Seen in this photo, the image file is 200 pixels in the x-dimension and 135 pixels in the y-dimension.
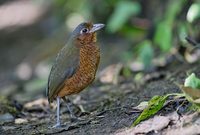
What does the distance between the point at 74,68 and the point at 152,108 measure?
3.65 ft

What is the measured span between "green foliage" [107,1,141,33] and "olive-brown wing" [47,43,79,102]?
3895 mm

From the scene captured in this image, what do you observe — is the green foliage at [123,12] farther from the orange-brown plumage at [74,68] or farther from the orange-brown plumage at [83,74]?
the orange-brown plumage at [83,74]

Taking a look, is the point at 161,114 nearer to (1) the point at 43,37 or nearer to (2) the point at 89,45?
(2) the point at 89,45

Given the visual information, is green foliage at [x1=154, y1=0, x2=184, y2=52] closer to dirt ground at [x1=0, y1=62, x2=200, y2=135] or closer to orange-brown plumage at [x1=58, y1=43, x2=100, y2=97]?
dirt ground at [x1=0, y1=62, x2=200, y2=135]

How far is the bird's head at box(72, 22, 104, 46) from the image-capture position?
586 cm

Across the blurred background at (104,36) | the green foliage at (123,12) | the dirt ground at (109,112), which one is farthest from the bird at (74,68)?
the green foliage at (123,12)

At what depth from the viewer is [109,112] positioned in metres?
5.63

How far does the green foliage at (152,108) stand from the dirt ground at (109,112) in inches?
4.0

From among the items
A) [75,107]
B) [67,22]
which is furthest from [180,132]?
[67,22]

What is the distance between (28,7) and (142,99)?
9.82 metres

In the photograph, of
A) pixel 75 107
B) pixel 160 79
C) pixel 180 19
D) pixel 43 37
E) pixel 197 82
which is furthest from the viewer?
pixel 43 37

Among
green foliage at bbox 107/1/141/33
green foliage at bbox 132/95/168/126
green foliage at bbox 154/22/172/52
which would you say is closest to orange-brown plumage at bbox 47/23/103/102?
green foliage at bbox 132/95/168/126

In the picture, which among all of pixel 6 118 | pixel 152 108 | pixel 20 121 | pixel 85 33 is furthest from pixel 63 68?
pixel 152 108

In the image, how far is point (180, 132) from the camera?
4332mm
